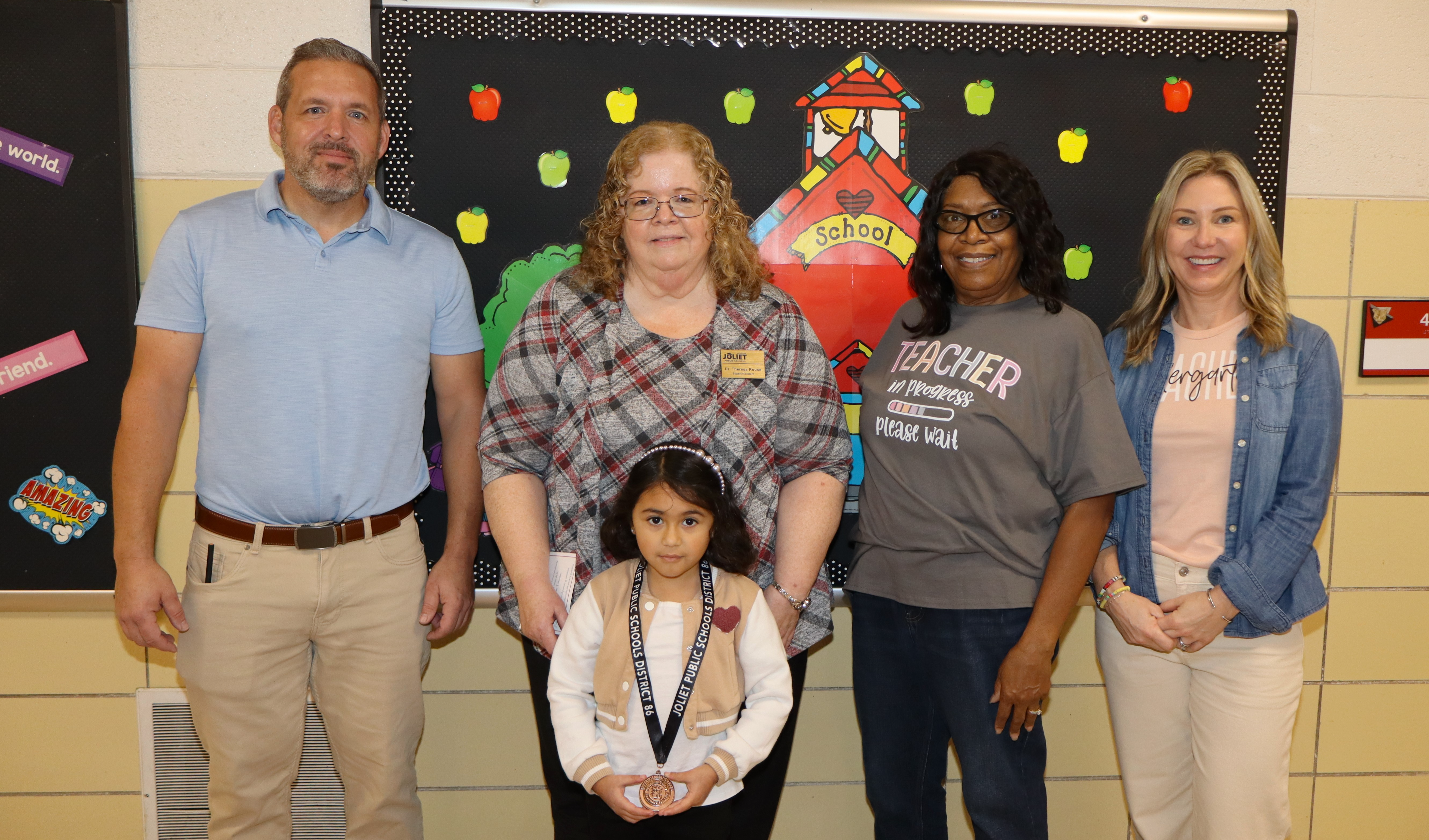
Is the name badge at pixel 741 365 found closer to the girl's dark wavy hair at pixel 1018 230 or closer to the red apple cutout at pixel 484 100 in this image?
the girl's dark wavy hair at pixel 1018 230

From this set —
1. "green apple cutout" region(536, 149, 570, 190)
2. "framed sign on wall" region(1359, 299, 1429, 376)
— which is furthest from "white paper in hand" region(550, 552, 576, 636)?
"framed sign on wall" region(1359, 299, 1429, 376)

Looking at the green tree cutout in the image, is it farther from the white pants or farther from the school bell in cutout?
the white pants

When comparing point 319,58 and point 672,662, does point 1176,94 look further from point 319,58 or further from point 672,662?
point 319,58

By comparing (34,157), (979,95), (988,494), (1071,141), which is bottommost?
(988,494)

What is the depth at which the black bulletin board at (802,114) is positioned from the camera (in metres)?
2.21

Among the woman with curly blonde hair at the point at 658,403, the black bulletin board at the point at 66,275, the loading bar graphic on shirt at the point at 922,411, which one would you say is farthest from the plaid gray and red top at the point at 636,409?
the black bulletin board at the point at 66,275

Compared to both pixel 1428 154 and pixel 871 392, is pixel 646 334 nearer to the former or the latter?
pixel 871 392

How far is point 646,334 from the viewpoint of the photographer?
68.1 inches

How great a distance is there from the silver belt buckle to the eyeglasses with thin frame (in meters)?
0.93

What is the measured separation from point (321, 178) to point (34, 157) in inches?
37.6

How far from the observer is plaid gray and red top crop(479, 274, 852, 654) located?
1.69 meters

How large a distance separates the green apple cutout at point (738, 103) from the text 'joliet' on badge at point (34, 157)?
5.48 ft

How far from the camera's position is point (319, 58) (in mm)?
1854

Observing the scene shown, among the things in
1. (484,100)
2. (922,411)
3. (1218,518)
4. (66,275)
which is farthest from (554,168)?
(1218,518)
